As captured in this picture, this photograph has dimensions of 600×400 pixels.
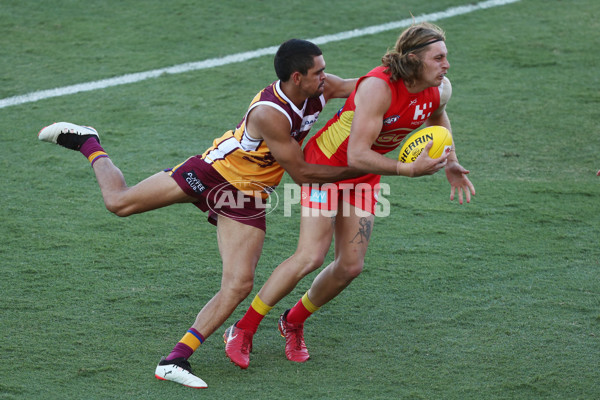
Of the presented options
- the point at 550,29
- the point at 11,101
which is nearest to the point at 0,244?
the point at 11,101

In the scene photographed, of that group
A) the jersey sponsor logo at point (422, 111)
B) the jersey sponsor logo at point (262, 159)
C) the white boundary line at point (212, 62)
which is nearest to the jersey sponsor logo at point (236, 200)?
the jersey sponsor logo at point (262, 159)

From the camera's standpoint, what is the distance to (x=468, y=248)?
5.95 meters

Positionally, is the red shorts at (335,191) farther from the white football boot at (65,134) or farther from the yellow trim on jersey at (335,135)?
the white football boot at (65,134)

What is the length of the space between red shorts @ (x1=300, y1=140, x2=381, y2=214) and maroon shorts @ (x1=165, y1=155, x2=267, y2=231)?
31 cm

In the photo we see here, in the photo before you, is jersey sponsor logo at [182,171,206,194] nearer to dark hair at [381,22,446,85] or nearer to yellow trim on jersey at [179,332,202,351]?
yellow trim on jersey at [179,332,202,351]

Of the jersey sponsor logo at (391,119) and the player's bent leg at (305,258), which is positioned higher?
the jersey sponsor logo at (391,119)

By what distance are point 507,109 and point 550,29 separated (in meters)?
2.81

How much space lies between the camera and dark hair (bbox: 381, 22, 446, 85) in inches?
169

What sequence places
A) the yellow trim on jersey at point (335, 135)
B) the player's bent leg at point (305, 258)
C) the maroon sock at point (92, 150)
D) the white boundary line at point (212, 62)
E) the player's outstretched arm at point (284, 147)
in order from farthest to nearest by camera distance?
the white boundary line at point (212, 62) → the maroon sock at point (92, 150) → the yellow trim on jersey at point (335, 135) → the player's bent leg at point (305, 258) → the player's outstretched arm at point (284, 147)

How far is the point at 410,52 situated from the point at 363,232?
111 centimetres

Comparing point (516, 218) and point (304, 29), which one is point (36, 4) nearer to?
point (304, 29)

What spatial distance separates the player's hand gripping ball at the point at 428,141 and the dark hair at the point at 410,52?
0.32 m

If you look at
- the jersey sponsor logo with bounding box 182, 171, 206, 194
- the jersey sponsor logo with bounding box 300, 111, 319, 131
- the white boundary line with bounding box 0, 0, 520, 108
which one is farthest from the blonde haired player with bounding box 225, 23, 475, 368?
the white boundary line with bounding box 0, 0, 520, 108

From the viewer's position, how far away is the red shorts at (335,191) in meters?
4.59
